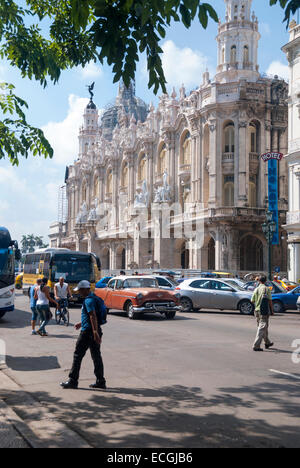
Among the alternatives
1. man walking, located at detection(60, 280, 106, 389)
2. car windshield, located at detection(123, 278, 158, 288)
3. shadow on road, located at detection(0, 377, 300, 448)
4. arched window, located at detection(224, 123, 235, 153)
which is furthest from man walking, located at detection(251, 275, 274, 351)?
arched window, located at detection(224, 123, 235, 153)

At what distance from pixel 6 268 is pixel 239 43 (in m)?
35.7

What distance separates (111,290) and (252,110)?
2954cm

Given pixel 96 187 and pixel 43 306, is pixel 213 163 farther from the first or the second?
pixel 96 187

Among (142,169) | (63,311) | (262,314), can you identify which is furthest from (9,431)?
(142,169)

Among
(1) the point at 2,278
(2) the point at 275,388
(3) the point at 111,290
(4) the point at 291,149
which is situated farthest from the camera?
(4) the point at 291,149

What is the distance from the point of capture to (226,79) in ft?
151

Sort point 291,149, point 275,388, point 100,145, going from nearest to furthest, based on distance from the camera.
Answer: point 275,388, point 291,149, point 100,145

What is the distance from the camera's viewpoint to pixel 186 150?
5128cm

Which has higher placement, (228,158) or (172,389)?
(228,158)

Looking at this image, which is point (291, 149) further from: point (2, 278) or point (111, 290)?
point (2, 278)

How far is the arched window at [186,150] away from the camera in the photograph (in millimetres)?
50500

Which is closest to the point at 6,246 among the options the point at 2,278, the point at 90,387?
the point at 2,278

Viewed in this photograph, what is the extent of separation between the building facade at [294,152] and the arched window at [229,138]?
10325 millimetres

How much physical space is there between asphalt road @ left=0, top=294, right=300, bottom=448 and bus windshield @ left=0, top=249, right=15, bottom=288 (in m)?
4.17
